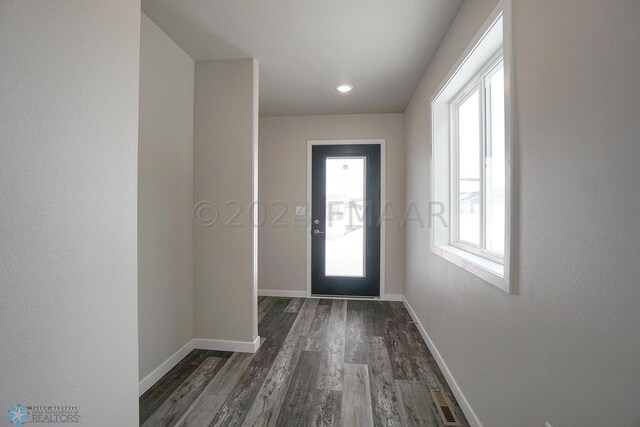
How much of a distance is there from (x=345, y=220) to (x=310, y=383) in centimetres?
223

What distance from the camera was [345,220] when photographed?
12.7 feet

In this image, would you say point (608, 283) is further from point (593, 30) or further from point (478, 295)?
point (478, 295)

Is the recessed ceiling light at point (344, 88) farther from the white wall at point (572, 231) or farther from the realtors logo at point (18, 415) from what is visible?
the realtors logo at point (18, 415)

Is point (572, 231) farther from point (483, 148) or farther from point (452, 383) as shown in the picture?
point (452, 383)

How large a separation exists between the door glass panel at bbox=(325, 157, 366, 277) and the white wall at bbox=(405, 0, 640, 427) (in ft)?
8.06

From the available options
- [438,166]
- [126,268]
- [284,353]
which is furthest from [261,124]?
[126,268]

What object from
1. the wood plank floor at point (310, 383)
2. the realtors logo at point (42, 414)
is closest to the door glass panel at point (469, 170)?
the wood plank floor at point (310, 383)

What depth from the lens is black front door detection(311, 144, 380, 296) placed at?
12.6ft

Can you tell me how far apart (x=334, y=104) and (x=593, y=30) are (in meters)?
2.89

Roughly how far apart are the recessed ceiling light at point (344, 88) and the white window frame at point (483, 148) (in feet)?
3.08

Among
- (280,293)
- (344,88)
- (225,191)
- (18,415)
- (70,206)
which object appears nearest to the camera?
(18,415)

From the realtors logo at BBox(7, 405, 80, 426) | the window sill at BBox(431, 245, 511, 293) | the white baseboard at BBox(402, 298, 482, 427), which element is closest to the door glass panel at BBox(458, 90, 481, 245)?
the window sill at BBox(431, 245, 511, 293)

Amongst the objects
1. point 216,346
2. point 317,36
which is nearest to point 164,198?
point 216,346

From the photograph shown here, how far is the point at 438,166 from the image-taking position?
242 cm
